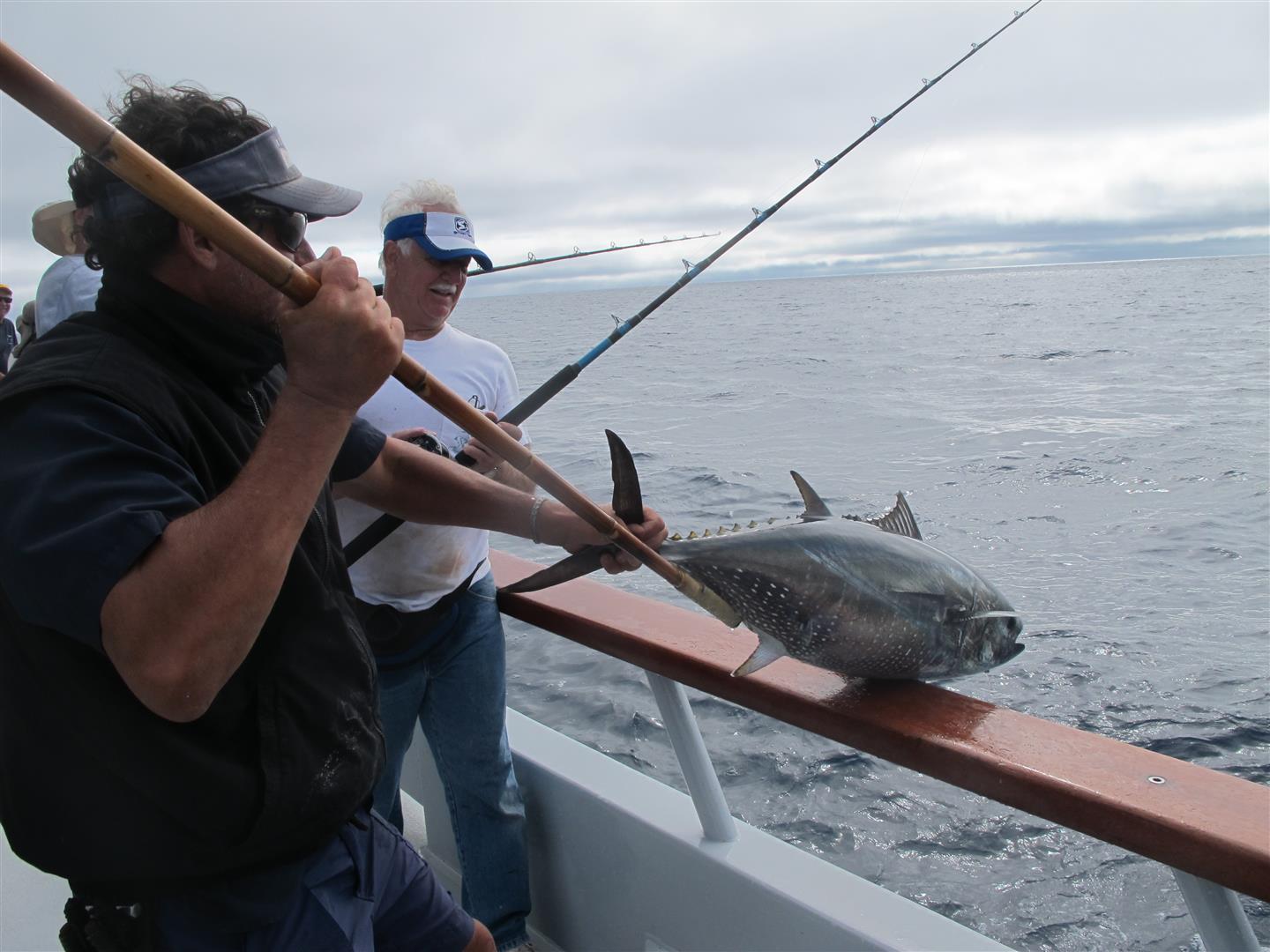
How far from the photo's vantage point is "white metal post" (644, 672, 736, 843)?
6.93 ft

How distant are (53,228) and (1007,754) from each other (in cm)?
364

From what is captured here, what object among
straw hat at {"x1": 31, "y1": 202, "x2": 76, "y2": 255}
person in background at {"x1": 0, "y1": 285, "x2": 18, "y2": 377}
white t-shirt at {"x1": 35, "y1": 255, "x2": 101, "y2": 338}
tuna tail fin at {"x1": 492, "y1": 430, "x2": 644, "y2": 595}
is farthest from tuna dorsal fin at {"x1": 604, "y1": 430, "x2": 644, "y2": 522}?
person in background at {"x1": 0, "y1": 285, "x2": 18, "y2": 377}

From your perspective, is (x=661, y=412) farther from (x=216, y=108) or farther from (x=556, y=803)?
(x=216, y=108)

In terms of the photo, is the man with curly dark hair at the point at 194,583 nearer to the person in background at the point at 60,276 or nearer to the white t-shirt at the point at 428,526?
the white t-shirt at the point at 428,526

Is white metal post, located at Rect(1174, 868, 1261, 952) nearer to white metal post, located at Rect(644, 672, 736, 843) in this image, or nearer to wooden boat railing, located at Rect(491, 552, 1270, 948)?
A: wooden boat railing, located at Rect(491, 552, 1270, 948)

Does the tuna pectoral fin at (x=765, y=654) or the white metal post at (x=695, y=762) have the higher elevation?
the tuna pectoral fin at (x=765, y=654)

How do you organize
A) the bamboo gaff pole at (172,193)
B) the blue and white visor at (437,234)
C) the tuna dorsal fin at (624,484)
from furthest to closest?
the blue and white visor at (437,234) → the tuna dorsal fin at (624,484) → the bamboo gaff pole at (172,193)

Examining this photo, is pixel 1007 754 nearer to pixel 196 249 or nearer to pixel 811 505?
pixel 811 505

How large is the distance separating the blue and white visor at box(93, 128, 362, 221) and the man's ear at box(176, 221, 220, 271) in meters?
0.05

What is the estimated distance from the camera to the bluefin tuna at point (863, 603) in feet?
5.35

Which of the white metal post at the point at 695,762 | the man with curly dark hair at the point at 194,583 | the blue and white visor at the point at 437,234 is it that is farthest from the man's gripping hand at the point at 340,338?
the blue and white visor at the point at 437,234

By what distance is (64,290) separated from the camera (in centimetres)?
322

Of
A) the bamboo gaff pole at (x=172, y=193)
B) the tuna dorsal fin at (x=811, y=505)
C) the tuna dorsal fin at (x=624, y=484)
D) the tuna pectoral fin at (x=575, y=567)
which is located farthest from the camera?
the tuna pectoral fin at (x=575, y=567)

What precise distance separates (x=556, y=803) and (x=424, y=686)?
1.56ft
